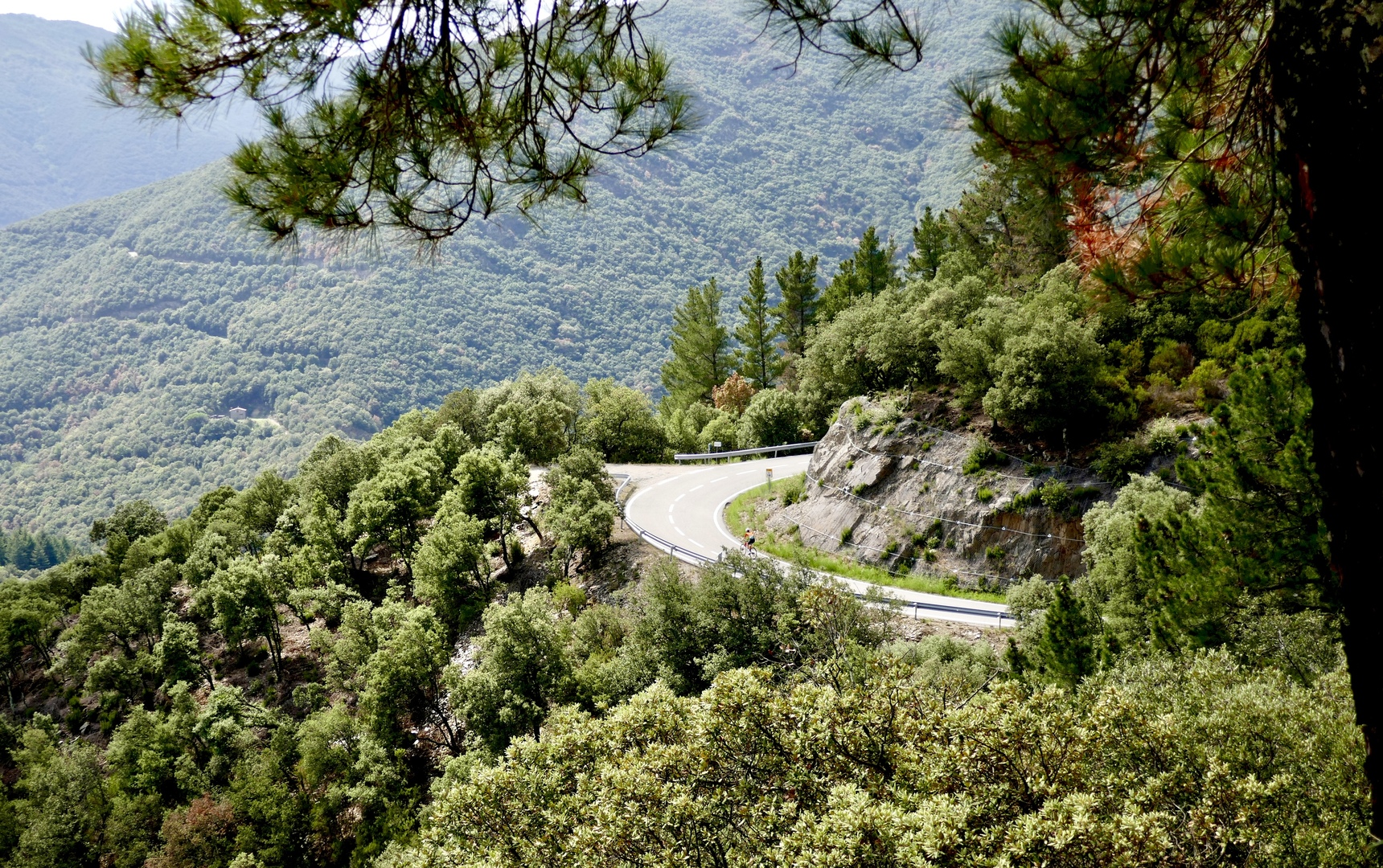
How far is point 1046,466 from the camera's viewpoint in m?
21.0

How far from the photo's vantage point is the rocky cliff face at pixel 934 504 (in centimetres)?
2022

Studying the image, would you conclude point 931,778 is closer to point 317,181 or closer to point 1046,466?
point 317,181

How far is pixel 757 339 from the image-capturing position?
184 ft

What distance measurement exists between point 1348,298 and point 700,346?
55.0 meters

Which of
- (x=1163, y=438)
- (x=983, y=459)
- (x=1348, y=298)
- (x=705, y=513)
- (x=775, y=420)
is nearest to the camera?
(x=1348, y=298)

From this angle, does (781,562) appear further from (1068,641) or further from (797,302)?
(797,302)

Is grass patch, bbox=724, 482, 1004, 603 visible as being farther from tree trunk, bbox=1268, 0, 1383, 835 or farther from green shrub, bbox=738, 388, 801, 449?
tree trunk, bbox=1268, 0, 1383, 835

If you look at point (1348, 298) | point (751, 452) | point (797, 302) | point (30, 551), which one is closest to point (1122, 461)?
point (1348, 298)

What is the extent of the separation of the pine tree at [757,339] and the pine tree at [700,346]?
1.50 metres

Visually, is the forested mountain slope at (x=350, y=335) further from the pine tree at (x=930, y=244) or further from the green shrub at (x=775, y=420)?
the green shrub at (x=775, y=420)

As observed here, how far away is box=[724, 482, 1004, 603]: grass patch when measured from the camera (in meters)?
21.1

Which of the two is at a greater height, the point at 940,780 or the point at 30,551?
the point at 940,780

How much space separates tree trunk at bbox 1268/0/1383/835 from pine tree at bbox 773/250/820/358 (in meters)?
48.7

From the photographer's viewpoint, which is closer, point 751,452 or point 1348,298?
point 1348,298
